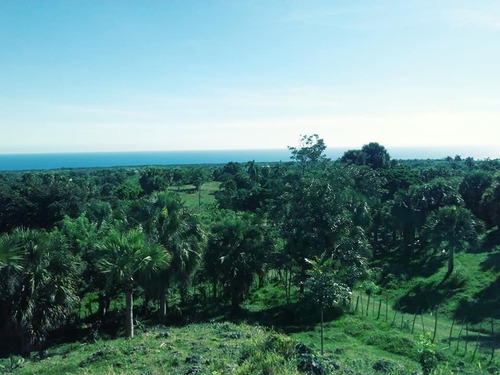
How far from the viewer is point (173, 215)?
19.9 meters

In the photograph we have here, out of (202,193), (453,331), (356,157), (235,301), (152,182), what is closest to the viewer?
(453,331)

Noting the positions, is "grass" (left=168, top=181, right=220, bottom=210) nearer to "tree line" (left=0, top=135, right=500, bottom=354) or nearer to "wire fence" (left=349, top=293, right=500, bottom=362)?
"tree line" (left=0, top=135, right=500, bottom=354)

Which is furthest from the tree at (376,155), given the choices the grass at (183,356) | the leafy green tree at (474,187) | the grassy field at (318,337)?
the grass at (183,356)

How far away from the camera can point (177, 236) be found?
779 inches

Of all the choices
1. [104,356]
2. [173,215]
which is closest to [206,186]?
[173,215]

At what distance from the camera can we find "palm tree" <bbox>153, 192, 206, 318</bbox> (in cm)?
1964

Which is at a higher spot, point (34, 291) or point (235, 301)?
point (34, 291)

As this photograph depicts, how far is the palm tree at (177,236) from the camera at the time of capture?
64.4 ft

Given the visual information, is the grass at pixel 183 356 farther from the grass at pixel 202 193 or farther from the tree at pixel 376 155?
the tree at pixel 376 155

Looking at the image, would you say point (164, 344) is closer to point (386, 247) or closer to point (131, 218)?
point (131, 218)

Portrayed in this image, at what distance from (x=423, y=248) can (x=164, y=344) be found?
32676mm

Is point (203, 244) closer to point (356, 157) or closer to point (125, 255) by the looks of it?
point (125, 255)

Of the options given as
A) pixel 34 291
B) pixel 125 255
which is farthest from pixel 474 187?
pixel 34 291

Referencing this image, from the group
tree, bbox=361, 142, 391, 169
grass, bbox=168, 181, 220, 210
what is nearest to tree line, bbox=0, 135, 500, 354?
grass, bbox=168, 181, 220, 210
